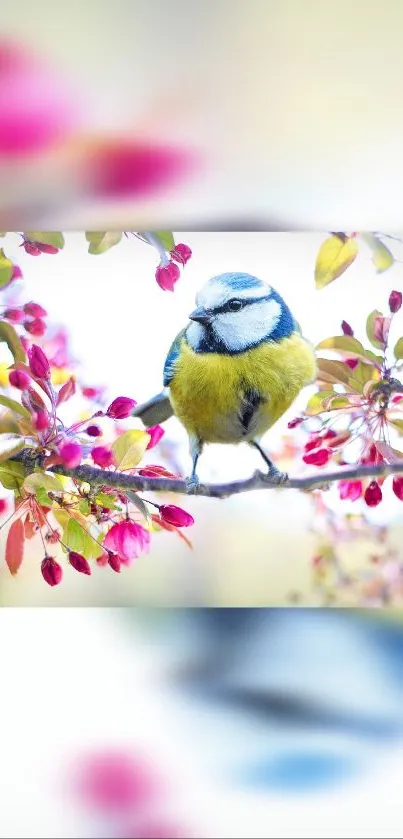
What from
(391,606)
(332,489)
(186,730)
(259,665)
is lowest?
(186,730)

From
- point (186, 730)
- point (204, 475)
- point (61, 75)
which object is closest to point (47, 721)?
point (186, 730)

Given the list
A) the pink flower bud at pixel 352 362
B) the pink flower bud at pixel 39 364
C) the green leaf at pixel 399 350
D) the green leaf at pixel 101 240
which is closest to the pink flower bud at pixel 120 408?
the pink flower bud at pixel 39 364

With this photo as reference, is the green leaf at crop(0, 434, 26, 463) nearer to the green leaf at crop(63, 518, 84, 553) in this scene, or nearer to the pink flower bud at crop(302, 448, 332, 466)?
the green leaf at crop(63, 518, 84, 553)

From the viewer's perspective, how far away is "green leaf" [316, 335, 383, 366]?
1.72 m

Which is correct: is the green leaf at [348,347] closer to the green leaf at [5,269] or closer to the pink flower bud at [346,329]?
the pink flower bud at [346,329]

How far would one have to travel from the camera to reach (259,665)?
1.46 m

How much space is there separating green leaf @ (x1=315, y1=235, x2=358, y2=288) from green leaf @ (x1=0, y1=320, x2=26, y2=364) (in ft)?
2.29

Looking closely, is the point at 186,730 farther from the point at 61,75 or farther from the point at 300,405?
the point at 61,75

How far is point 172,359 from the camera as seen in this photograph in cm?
179

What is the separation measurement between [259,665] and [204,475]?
1.58ft

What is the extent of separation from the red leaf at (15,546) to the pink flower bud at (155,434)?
13.9 inches

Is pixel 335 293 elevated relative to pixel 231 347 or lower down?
elevated

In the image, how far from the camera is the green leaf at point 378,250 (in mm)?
1804

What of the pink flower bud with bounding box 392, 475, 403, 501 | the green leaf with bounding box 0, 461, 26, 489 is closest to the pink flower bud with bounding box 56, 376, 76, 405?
the green leaf with bounding box 0, 461, 26, 489
